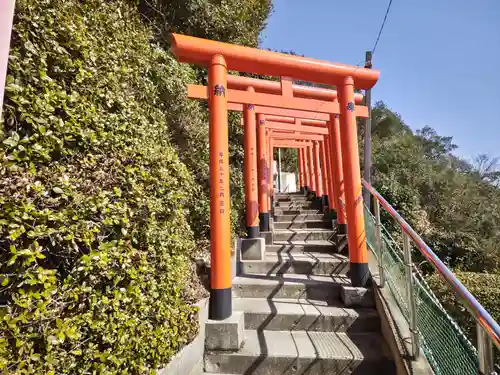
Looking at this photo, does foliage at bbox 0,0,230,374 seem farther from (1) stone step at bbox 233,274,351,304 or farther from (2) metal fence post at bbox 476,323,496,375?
(2) metal fence post at bbox 476,323,496,375

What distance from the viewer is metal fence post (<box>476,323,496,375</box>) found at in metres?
1.40

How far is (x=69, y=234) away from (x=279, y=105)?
275 centimetres

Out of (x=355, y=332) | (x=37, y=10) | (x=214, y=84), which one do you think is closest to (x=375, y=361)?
(x=355, y=332)

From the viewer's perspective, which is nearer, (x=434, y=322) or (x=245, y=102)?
(x=434, y=322)

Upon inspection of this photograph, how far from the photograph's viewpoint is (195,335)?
245 cm

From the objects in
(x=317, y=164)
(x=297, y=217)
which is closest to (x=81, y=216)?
(x=297, y=217)

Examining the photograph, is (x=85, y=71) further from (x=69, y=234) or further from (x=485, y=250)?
(x=485, y=250)

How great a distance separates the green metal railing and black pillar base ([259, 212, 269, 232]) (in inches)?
117

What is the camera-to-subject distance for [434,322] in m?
2.01

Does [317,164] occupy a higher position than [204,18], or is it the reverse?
[204,18]

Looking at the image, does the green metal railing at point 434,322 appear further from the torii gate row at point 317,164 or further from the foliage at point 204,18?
the foliage at point 204,18

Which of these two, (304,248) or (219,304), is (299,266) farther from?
(219,304)

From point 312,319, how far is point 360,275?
2.85ft

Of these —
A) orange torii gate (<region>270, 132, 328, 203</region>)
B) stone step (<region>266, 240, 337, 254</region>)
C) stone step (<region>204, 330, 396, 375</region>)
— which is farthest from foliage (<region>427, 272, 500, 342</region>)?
stone step (<region>204, 330, 396, 375</region>)
